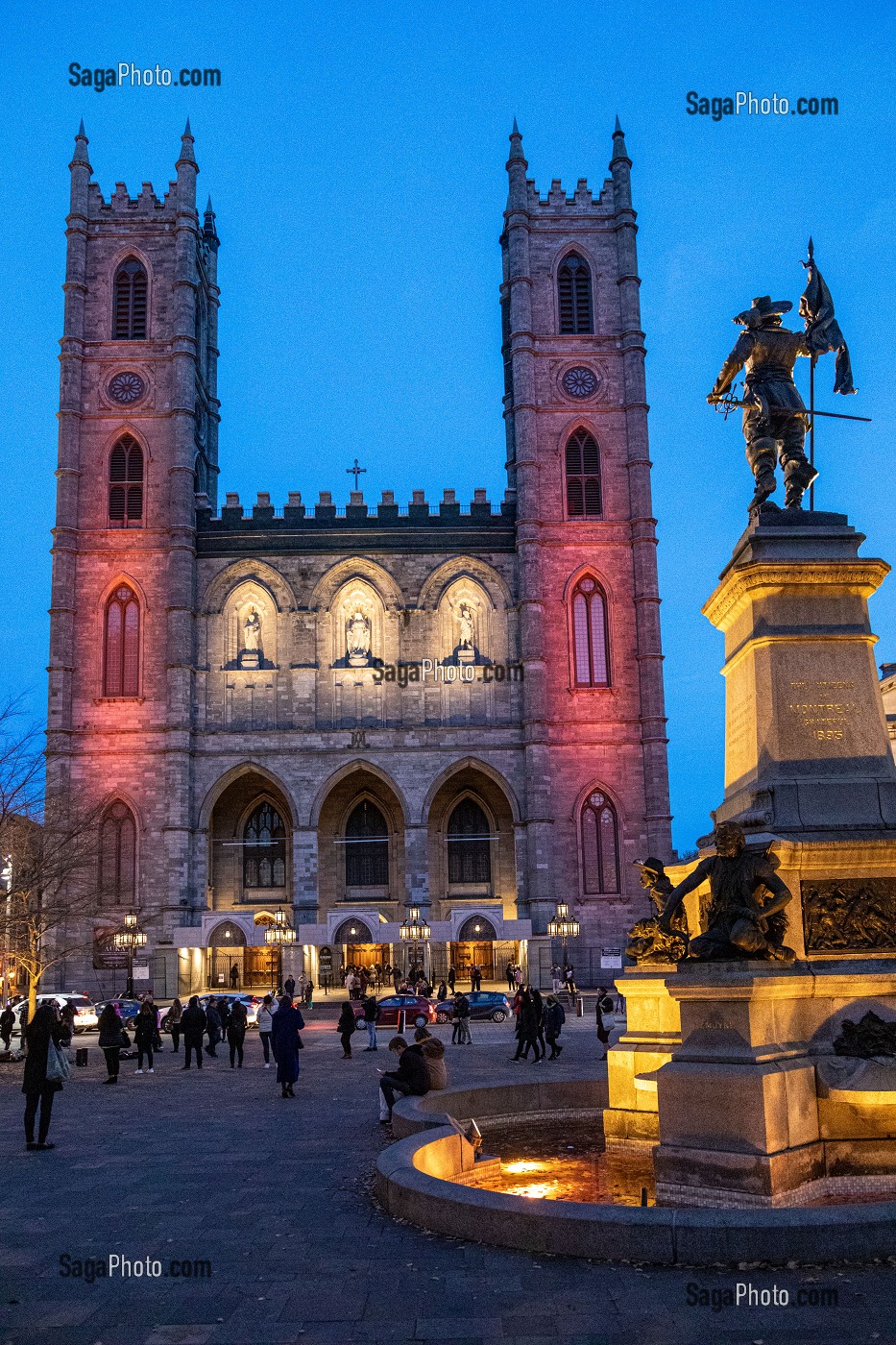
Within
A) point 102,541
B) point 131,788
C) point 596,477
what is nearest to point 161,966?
point 131,788

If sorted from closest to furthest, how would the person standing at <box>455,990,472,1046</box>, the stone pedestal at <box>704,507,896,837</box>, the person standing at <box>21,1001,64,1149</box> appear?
the stone pedestal at <box>704,507,896,837</box>, the person standing at <box>21,1001,64,1149</box>, the person standing at <box>455,990,472,1046</box>

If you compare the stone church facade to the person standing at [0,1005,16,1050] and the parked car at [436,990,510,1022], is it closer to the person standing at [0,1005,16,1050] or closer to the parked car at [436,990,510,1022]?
the parked car at [436,990,510,1022]

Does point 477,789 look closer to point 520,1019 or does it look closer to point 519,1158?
point 520,1019

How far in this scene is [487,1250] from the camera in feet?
18.7

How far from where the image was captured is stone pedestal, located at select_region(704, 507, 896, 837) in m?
7.39

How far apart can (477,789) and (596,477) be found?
520 inches

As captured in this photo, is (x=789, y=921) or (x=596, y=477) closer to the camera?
(x=789, y=921)

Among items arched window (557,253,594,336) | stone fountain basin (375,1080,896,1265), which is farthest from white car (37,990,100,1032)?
arched window (557,253,594,336)

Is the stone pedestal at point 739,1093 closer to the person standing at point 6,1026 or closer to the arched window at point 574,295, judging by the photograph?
the person standing at point 6,1026

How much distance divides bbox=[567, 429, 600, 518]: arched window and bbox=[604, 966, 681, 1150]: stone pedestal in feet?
129

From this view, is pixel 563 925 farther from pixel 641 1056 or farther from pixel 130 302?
pixel 641 1056

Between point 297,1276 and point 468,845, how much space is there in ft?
134

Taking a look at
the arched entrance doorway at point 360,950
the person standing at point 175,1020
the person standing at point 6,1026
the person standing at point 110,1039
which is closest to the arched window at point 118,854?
the arched entrance doorway at point 360,950

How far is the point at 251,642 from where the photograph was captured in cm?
4528
